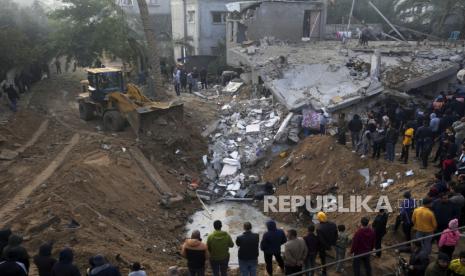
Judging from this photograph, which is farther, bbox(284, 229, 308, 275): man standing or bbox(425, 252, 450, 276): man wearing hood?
bbox(284, 229, 308, 275): man standing

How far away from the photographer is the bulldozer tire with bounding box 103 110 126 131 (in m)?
16.7

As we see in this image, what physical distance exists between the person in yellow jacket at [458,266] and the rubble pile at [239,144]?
909cm

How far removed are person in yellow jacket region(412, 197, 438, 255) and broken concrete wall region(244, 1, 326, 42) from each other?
19254mm

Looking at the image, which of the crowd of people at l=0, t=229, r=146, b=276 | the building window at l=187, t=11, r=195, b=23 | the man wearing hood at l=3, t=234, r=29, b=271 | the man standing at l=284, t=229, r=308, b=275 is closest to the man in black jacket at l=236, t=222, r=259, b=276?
the man standing at l=284, t=229, r=308, b=275

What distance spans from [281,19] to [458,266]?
70.7ft

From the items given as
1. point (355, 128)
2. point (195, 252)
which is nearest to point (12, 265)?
point (195, 252)

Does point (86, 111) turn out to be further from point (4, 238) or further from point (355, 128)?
point (4, 238)

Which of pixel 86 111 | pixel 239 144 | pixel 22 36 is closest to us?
pixel 239 144

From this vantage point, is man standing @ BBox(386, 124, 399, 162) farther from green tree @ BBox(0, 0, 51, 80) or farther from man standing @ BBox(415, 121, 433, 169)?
green tree @ BBox(0, 0, 51, 80)

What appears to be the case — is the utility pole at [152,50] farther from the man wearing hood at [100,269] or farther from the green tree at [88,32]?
the man wearing hood at [100,269]

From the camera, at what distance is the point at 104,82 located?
677 inches

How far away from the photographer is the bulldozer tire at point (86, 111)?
18047 millimetres

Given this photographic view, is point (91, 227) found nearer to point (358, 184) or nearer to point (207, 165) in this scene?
point (207, 165)

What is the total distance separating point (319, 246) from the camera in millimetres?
8297
